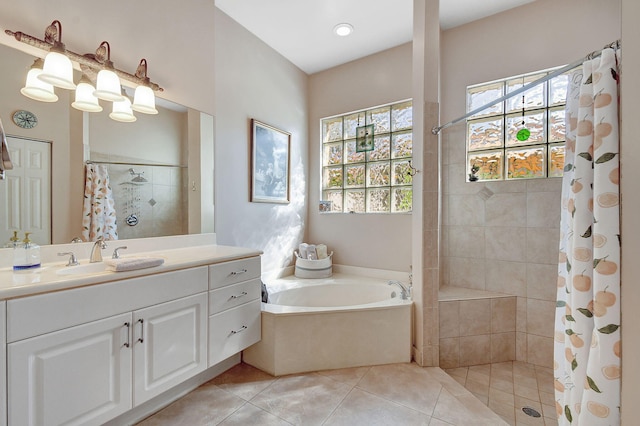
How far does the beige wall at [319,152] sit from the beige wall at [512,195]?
15.6 inches

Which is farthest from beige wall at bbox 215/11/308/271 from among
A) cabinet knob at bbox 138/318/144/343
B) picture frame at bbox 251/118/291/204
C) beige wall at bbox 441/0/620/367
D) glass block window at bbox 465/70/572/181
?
glass block window at bbox 465/70/572/181

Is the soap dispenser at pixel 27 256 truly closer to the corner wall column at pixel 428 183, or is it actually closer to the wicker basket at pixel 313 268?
the wicker basket at pixel 313 268

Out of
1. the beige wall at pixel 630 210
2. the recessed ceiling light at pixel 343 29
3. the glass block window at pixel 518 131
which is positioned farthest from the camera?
the recessed ceiling light at pixel 343 29

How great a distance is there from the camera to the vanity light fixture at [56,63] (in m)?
1.30

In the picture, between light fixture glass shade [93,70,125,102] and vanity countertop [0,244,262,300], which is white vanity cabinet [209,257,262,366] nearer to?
vanity countertop [0,244,262,300]

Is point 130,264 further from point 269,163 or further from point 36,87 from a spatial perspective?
point 269,163

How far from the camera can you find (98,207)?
1537 mm

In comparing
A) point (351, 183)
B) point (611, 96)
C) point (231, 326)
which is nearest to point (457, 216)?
point (351, 183)

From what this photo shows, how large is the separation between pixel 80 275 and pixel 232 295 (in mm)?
756

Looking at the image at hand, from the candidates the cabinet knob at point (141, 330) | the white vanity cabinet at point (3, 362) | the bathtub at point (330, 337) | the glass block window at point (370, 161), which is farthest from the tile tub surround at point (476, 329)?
the white vanity cabinet at point (3, 362)

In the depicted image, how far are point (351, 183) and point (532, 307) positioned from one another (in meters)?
1.92

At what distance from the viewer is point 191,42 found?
202 centimetres

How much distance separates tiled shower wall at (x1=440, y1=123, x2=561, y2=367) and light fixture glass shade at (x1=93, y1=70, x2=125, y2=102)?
8.31 ft

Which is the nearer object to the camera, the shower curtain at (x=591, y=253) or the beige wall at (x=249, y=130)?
the shower curtain at (x=591, y=253)
